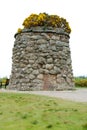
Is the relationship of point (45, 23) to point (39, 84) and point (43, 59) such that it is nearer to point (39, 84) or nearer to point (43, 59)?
point (43, 59)

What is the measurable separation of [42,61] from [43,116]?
10.4 meters

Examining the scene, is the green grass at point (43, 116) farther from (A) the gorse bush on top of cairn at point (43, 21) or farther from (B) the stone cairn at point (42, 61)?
(A) the gorse bush on top of cairn at point (43, 21)

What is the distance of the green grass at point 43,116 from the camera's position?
371 inches

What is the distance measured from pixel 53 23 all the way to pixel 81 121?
40.9 feet

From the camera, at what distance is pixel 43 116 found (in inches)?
415

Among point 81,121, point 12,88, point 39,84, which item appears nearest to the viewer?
point 81,121

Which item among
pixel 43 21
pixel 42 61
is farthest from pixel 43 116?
pixel 43 21

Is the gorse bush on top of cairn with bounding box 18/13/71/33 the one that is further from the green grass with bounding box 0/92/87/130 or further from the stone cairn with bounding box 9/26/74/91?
the green grass with bounding box 0/92/87/130

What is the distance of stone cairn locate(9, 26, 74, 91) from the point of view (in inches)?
814

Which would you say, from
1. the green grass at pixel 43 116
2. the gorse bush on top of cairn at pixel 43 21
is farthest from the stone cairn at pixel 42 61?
the green grass at pixel 43 116

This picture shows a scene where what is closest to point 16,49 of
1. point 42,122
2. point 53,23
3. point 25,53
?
point 25,53

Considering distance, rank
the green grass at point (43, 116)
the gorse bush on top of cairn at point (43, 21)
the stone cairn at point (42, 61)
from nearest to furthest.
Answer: the green grass at point (43, 116)
the stone cairn at point (42, 61)
the gorse bush on top of cairn at point (43, 21)

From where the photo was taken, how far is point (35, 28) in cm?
2153

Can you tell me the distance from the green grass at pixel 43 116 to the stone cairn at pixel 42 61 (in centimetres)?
690
